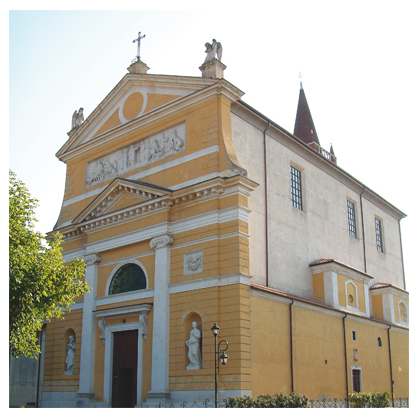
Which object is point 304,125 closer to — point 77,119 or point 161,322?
point 77,119

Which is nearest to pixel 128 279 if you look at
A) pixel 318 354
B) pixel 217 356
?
pixel 217 356

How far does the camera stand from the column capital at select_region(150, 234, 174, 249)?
21.8m

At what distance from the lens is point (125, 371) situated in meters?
22.3

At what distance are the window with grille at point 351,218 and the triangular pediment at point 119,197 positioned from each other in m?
13.7

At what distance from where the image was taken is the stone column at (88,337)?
23.0 m

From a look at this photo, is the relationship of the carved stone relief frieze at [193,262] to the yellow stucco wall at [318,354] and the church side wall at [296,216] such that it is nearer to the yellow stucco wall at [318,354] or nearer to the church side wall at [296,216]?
the church side wall at [296,216]

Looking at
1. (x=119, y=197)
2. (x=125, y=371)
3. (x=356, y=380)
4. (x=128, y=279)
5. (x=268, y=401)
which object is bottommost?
(x=268, y=401)

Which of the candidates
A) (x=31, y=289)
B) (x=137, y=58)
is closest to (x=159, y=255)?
(x=31, y=289)

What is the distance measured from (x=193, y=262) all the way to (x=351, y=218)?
14.1 metres

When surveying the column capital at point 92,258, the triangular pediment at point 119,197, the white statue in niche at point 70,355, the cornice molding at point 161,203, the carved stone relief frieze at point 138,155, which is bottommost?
the white statue in niche at point 70,355

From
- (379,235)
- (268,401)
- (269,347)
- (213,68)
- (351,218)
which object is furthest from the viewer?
(379,235)

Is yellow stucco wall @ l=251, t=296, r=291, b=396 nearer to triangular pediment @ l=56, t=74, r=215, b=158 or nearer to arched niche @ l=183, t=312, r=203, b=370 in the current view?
arched niche @ l=183, t=312, r=203, b=370

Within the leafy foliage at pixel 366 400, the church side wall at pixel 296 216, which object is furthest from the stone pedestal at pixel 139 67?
the leafy foliage at pixel 366 400

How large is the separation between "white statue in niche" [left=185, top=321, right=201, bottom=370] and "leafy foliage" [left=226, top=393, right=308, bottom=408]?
8.89 feet
